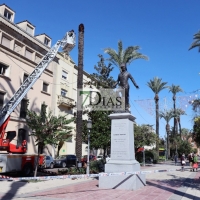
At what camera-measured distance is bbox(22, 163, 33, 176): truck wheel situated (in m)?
15.3

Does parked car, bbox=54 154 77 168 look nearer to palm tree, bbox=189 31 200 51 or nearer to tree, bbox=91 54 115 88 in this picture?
tree, bbox=91 54 115 88

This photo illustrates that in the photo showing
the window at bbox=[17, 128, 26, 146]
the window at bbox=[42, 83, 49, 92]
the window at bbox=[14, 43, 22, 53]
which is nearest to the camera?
the window at bbox=[17, 128, 26, 146]

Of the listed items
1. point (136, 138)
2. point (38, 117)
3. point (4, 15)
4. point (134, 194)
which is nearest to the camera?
point (134, 194)

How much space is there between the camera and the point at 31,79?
17.0 meters

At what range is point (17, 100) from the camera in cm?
1622

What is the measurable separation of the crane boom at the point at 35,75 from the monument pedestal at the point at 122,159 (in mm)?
8321

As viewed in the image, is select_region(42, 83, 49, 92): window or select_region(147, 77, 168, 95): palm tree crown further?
select_region(147, 77, 168, 95): palm tree crown

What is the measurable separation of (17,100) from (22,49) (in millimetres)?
11292

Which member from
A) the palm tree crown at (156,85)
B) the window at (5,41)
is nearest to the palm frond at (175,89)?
the palm tree crown at (156,85)

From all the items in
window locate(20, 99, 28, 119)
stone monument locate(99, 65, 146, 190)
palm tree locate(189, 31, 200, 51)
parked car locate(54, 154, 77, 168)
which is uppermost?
palm tree locate(189, 31, 200, 51)

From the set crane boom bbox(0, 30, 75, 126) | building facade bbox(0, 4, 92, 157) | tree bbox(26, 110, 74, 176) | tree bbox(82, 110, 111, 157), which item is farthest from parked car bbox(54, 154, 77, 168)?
tree bbox(26, 110, 74, 176)

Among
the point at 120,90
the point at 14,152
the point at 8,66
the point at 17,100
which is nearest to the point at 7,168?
the point at 14,152

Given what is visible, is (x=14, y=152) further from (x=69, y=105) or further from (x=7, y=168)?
(x=69, y=105)

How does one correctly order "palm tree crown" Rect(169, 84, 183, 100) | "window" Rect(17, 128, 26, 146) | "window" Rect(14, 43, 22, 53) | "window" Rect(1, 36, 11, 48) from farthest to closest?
"palm tree crown" Rect(169, 84, 183, 100) → "window" Rect(14, 43, 22, 53) → "window" Rect(17, 128, 26, 146) → "window" Rect(1, 36, 11, 48)
